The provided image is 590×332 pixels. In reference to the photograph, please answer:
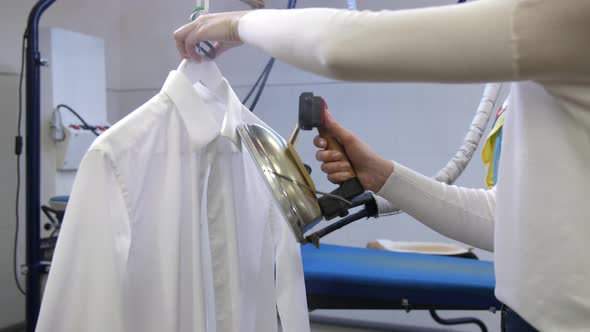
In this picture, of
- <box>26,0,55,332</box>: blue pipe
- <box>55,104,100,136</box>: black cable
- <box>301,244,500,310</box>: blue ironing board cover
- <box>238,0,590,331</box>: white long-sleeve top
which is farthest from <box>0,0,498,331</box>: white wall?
<box>238,0,590,331</box>: white long-sleeve top

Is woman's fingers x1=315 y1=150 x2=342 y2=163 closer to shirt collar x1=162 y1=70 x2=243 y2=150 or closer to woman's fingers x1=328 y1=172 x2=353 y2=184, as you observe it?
woman's fingers x1=328 y1=172 x2=353 y2=184

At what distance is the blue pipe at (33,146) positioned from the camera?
1775 mm

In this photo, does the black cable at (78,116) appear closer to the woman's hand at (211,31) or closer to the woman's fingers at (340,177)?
→ the woman's hand at (211,31)

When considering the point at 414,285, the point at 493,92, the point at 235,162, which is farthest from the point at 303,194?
the point at 414,285

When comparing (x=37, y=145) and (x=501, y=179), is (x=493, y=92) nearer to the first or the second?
(x=501, y=179)

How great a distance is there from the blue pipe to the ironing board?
989 mm

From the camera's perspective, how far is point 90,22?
3018 millimetres

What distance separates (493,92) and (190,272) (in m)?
1.06

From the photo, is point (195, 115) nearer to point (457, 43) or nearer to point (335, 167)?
point (335, 167)

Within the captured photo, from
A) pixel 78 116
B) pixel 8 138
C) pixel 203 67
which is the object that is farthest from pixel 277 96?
pixel 203 67

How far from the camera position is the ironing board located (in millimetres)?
1685

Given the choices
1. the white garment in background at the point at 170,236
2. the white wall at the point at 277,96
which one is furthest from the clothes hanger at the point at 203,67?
the white wall at the point at 277,96

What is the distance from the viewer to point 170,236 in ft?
2.65

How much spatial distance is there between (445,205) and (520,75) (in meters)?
0.45
